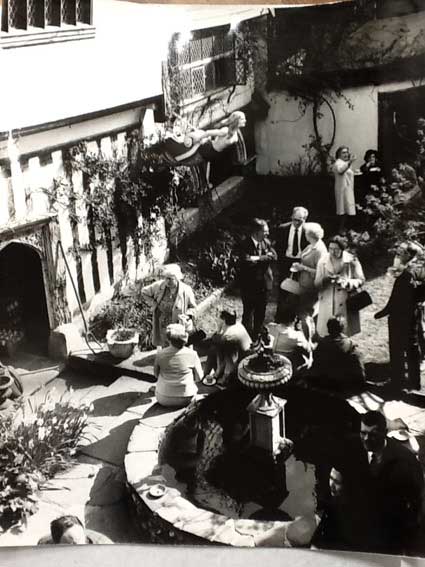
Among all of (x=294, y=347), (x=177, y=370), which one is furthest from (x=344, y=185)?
(x=177, y=370)

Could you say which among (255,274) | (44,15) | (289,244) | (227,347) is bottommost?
(227,347)

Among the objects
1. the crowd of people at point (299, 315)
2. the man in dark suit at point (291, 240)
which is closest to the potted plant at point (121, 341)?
the crowd of people at point (299, 315)

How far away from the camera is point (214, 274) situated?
11.8 ft

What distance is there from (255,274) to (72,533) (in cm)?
152

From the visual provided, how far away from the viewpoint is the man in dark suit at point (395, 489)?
11.0 ft

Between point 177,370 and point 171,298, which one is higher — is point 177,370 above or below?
below

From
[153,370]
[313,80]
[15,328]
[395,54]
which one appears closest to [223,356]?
[153,370]

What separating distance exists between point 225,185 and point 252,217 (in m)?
0.21

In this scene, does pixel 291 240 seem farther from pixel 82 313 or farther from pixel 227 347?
pixel 82 313

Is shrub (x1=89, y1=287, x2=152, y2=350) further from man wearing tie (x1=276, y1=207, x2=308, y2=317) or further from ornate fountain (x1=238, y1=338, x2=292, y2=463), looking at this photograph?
man wearing tie (x1=276, y1=207, x2=308, y2=317)

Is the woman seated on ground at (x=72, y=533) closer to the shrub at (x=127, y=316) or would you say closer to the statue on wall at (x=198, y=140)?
the shrub at (x=127, y=316)

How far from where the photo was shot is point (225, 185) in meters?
3.59

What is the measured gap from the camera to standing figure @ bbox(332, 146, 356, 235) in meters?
3.42

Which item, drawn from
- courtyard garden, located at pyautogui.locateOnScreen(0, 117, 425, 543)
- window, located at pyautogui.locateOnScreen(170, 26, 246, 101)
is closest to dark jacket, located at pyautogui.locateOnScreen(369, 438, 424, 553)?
courtyard garden, located at pyautogui.locateOnScreen(0, 117, 425, 543)
